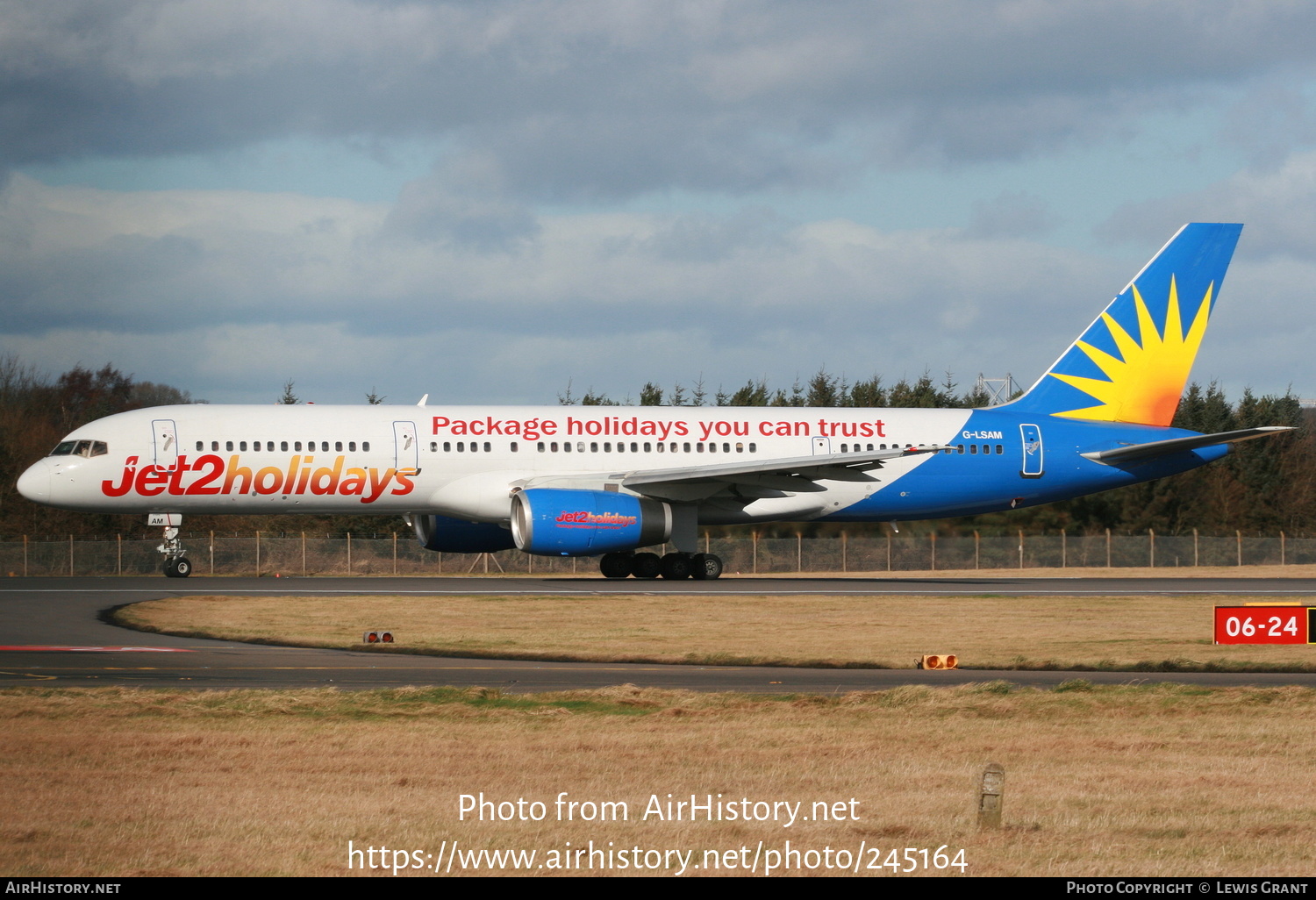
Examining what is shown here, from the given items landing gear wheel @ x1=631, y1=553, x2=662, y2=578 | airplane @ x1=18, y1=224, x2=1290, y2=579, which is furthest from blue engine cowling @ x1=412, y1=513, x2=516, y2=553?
landing gear wheel @ x1=631, y1=553, x2=662, y2=578

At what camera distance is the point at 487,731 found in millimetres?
12922

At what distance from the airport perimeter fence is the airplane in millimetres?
6377

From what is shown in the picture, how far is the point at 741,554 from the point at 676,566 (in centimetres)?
1223

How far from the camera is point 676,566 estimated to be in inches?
1427

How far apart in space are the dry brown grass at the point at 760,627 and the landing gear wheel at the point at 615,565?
8.00 metres

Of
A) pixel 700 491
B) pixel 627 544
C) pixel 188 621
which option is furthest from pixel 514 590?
pixel 188 621

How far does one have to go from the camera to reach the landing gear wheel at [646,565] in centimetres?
3659

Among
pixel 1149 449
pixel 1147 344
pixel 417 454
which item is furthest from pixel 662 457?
pixel 1147 344

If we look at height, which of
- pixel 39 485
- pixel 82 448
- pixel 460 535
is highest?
pixel 82 448

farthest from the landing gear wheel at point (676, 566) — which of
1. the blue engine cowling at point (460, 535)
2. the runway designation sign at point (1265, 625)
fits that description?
the runway designation sign at point (1265, 625)

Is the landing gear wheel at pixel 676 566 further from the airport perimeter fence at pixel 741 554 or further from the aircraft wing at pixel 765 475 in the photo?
the airport perimeter fence at pixel 741 554

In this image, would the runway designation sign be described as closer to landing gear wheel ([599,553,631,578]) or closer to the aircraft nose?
landing gear wheel ([599,553,631,578])

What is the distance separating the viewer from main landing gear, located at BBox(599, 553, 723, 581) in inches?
1426

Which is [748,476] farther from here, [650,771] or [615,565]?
[650,771]
